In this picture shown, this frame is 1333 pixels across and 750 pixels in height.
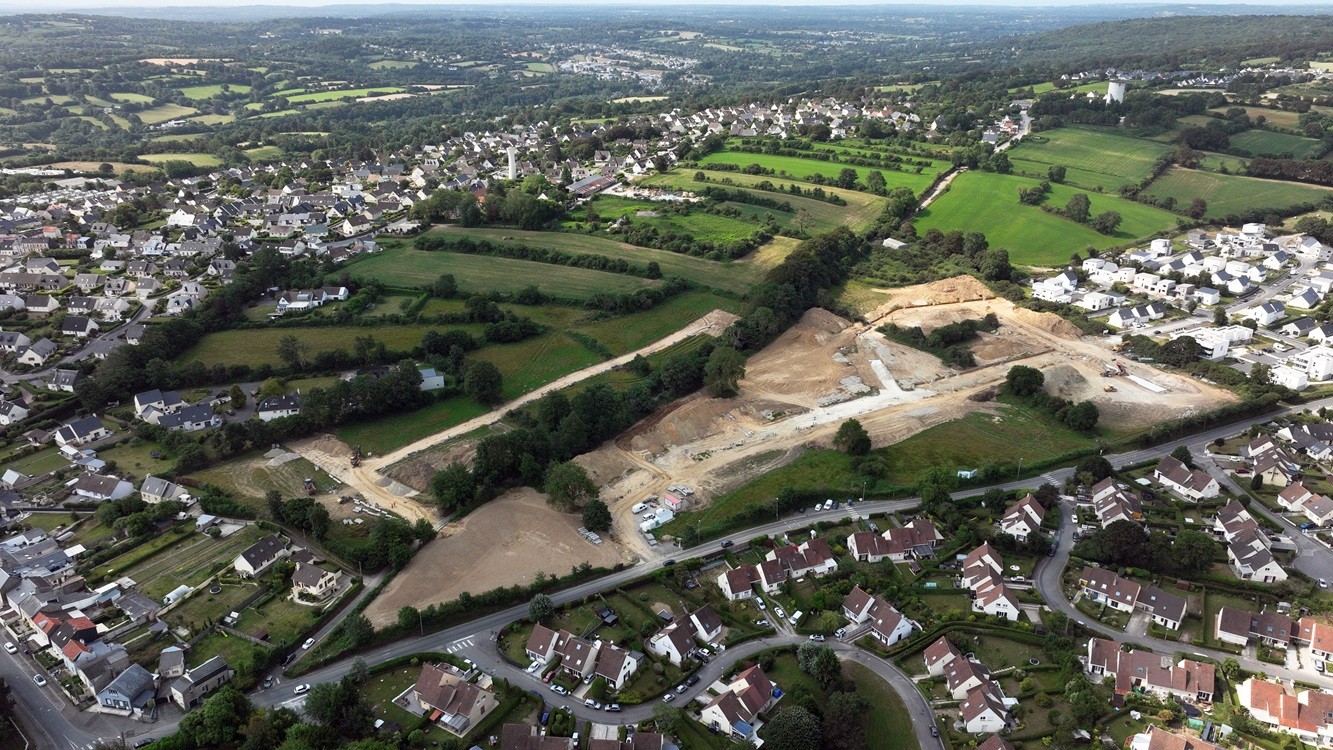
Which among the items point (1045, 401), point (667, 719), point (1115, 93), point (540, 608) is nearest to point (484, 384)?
point (540, 608)

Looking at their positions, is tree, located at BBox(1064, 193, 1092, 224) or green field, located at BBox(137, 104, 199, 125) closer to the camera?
tree, located at BBox(1064, 193, 1092, 224)

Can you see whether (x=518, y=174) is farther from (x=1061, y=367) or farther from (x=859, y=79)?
(x=859, y=79)

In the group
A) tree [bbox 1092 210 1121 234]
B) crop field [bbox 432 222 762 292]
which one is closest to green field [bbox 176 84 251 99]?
crop field [bbox 432 222 762 292]

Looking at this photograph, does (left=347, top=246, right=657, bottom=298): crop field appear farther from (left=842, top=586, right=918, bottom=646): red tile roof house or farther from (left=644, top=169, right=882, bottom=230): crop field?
(left=842, top=586, right=918, bottom=646): red tile roof house

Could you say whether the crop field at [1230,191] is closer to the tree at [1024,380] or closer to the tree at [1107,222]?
the tree at [1107,222]

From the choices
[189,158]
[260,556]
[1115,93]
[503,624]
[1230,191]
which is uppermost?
[1115,93]

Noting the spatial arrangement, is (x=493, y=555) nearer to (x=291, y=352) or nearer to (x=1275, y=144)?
(x=291, y=352)
